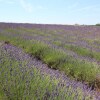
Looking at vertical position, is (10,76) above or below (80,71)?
above

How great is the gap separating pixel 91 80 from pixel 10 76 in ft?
8.42

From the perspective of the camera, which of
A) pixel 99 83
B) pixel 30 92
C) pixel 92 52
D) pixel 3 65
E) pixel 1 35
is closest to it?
pixel 30 92

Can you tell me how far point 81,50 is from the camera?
9164mm

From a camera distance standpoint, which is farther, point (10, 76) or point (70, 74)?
point (70, 74)

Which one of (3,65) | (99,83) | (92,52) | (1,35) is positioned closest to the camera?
(3,65)

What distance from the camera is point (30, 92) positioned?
2.99 metres

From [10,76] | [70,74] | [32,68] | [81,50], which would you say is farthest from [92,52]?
[10,76]

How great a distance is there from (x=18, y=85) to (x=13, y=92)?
0.11m

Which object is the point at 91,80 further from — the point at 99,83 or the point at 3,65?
the point at 3,65

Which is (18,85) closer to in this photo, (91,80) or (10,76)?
(10,76)

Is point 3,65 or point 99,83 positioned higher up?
point 3,65

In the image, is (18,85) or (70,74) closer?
(18,85)

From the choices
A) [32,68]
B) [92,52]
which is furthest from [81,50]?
[32,68]

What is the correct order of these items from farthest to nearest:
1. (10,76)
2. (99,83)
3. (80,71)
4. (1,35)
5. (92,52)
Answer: (1,35)
(92,52)
(80,71)
(99,83)
(10,76)
